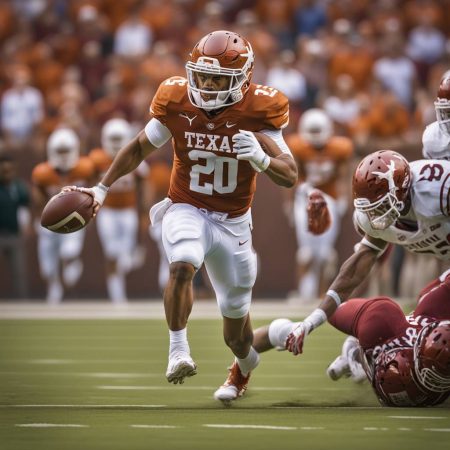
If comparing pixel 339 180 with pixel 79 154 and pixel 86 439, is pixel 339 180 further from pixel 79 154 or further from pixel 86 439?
pixel 86 439

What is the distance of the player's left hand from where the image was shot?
17.5 feet

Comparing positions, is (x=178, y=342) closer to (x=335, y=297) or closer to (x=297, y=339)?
(x=297, y=339)

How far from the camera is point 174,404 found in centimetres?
566

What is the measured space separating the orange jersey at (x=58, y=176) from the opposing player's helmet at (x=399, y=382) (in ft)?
23.4

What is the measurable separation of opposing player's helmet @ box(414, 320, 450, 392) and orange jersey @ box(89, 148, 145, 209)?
7351mm

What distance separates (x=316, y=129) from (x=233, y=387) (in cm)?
625

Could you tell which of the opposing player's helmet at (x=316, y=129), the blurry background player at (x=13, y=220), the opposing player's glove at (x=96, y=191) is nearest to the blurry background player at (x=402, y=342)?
the opposing player's glove at (x=96, y=191)

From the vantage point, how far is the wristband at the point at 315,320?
543cm

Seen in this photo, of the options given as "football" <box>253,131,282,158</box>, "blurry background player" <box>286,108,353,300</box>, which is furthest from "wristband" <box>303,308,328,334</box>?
"blurry background player" <box>286,108,353,300</box>

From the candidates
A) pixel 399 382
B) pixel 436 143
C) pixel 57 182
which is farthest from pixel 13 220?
pixel 399 382

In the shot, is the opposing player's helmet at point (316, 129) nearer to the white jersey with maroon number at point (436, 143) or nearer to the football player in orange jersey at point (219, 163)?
the white jersey with maroon number at point (436, 143)

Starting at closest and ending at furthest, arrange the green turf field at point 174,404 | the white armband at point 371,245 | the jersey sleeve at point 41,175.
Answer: the green turf field at point 174,404 < the white armband at point 371,245 < the jersey sleeve at point 41,175

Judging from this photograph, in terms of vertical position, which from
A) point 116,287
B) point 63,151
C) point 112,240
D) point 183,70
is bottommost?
point 116,287

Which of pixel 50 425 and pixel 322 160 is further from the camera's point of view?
pixel 322 160
